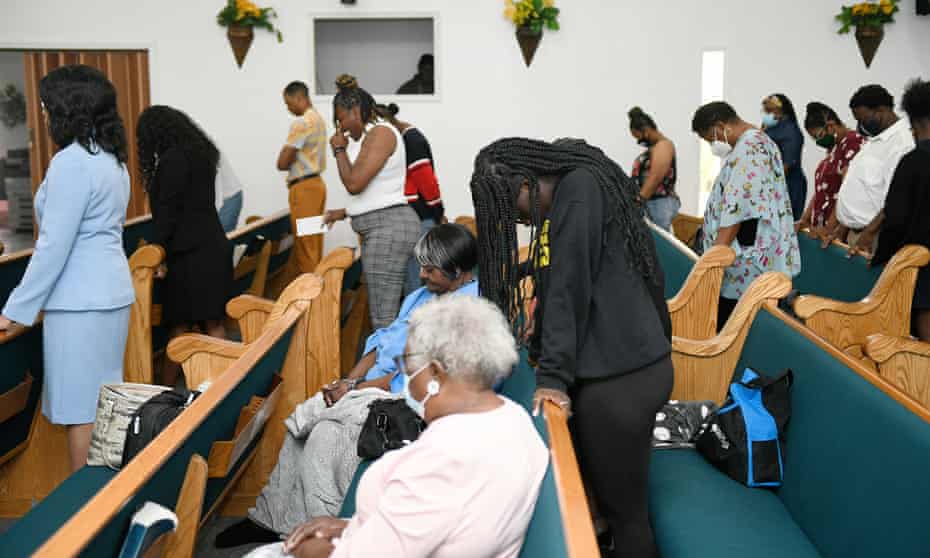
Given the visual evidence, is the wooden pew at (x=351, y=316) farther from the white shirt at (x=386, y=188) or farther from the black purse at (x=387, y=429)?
the black purse at (x=387, y=429)

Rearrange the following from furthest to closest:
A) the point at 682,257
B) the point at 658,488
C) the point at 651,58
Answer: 1. the point at 651,58
2. the point at 682,257
3. the point at 658,488

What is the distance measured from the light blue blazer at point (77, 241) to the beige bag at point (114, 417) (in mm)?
463

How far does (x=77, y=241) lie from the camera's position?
285cm

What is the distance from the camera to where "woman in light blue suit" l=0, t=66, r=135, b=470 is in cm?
276

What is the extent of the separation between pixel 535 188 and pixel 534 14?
642cm

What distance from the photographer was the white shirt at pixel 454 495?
158cm

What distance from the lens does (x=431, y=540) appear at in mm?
1576

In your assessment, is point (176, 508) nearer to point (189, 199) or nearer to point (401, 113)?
point (189, 199)

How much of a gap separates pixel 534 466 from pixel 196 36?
767 centimetres

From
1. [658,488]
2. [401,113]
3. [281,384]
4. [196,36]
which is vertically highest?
[196,36]

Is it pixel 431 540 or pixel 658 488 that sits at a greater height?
pixel 431 540

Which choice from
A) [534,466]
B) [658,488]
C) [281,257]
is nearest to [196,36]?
[281,257]

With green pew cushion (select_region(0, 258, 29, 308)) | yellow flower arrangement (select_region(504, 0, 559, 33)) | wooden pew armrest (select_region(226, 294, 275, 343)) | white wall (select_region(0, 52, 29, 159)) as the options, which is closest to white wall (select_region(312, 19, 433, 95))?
yellow flower arrangement (select_region(504, 0, 559, 33))

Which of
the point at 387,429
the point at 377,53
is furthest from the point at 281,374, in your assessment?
the point at 377,53
